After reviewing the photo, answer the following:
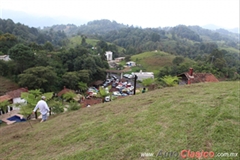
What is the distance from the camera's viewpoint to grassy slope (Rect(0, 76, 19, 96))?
2942 centimetres

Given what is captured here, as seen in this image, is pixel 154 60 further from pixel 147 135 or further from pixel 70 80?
pixel 147 135

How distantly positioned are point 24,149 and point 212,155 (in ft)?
20.1

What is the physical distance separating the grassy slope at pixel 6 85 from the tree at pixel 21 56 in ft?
9.31

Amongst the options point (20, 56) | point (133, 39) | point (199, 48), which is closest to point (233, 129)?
point (20, 56)

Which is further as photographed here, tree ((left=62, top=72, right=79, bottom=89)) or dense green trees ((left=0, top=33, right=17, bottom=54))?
dense green trees ((left=0, top=33, right=17, bottom=54))

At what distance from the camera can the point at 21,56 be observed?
3000 cm

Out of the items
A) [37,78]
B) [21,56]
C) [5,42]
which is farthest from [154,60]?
[37,78]

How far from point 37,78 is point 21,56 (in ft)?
20.2

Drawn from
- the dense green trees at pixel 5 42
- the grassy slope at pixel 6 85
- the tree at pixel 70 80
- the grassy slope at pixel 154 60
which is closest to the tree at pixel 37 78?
the tree at pixel 70 80

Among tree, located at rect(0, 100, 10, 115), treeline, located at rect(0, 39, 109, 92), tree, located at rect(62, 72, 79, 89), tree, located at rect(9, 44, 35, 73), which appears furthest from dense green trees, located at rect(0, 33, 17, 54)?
tree, located at rect(0, 100, 10, 115)

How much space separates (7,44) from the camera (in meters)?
42.9

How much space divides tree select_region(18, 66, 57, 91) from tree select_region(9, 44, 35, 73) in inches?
151

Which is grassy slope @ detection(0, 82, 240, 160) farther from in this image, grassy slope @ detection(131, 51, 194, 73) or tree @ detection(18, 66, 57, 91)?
grassy slope @ detection(131, 51, 194, 73)

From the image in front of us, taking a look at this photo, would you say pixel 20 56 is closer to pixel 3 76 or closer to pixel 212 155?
pixel 3 76
